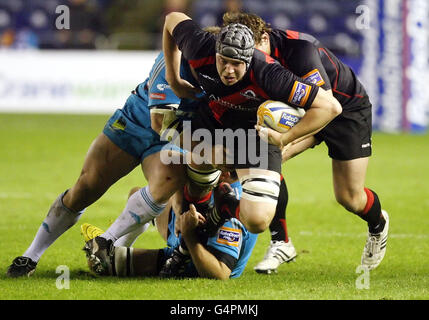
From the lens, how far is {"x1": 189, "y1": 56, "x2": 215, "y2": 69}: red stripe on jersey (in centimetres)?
593

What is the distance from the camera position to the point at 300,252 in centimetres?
731

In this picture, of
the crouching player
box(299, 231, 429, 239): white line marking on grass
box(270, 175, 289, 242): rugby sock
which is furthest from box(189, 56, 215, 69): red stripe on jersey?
box(299, 231, 429, 239): white line marking on grass

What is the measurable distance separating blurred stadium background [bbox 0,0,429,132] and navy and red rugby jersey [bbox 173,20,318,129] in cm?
960

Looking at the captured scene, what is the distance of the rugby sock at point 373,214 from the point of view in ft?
22.1

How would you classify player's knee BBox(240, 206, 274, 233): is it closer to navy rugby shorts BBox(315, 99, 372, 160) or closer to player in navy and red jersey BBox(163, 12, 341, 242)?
player in navy and red jersey BBox(163, 12, 341, 242)

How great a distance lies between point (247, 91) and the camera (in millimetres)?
5859

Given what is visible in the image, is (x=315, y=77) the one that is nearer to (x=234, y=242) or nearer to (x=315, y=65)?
(x=315, y=65)

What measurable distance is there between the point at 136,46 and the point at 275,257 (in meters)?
15.8

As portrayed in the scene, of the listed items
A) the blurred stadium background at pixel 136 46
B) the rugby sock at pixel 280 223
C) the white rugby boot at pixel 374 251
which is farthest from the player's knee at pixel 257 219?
the blurred stadium background at pixel 136 46

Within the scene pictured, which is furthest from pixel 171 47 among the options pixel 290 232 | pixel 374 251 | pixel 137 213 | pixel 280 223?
pixel 290 232

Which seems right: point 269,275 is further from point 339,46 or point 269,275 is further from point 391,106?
point 339,46

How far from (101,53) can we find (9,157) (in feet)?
21.9

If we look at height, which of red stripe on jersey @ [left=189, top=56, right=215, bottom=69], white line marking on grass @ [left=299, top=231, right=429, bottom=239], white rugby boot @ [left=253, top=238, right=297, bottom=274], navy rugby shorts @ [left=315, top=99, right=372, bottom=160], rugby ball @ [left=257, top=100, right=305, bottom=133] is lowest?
white line marking on grass @ [left=299, top=231, right=429, bottom=239]
